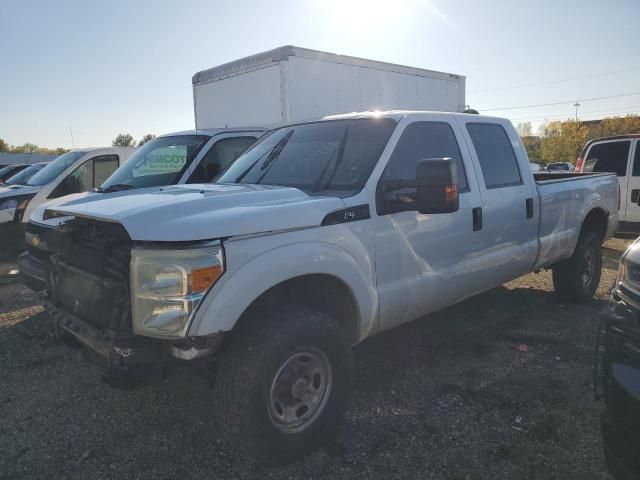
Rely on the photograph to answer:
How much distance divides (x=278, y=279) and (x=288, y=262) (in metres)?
0.11

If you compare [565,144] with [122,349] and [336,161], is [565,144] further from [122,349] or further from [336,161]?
[122,349]

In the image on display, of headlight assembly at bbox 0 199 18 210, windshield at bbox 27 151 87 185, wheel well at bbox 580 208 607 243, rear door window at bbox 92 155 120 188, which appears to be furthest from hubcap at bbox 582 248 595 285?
headlight assembly at bbox 0 199 18 210

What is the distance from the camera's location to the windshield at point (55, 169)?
7918mm

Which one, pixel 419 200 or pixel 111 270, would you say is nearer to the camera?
pixel 111 270

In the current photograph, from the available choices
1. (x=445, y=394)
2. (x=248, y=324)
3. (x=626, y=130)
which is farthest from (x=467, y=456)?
(x=626, y=130)

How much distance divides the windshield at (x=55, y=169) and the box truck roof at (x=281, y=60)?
2420mm

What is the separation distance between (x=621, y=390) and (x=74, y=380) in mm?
3644

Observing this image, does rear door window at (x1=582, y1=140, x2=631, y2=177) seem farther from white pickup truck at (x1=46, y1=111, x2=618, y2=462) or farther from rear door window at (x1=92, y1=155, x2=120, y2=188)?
rear door window at (x1=92, y1=155, x2=120, y2=188)

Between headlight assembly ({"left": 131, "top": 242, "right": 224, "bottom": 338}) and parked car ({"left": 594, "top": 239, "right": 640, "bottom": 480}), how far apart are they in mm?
1764

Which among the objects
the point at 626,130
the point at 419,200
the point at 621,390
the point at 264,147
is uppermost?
the point at 626,130

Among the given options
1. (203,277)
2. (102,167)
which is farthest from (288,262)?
(102,167)

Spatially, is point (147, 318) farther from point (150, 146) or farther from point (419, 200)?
point (150, 146)

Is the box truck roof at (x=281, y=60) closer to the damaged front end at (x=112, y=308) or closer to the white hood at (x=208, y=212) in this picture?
the white hood at (x=208, y=212)

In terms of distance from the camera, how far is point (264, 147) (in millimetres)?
4082
